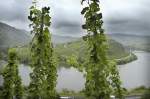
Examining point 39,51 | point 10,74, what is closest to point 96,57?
point 39,51

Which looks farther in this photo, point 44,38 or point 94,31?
point 44,38

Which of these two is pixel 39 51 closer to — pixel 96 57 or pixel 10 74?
pixel 96 57

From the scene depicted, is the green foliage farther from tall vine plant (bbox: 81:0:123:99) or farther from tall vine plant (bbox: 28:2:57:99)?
tall vine plant (bbox: 81:0:123:99)

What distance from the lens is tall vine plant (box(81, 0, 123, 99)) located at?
4272 cm

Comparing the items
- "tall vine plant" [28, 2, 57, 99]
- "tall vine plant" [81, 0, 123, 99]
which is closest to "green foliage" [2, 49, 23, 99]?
"tall vine plant" [28, 2, 57, 99]

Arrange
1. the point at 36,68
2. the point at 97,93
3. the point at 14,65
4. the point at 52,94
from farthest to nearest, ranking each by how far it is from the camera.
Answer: the point at 14,65 < the point at 52,94 < the point at 36,68 < the point at 97,93

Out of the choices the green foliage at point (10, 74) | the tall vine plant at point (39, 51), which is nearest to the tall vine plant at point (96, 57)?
the tall vine plant at point (39, 51)

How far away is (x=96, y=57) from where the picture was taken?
143 feet

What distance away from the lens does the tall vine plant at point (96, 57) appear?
42.7 meters

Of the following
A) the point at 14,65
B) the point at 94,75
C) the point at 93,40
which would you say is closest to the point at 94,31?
the point at 93,40

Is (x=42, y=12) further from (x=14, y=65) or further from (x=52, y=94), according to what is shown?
(x=14, y=65)

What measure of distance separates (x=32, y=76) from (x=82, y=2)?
11272 mm

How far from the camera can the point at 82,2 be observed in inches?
1768

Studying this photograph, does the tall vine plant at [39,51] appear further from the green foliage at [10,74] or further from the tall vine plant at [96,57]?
the green foliage at [10,74]
